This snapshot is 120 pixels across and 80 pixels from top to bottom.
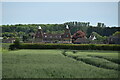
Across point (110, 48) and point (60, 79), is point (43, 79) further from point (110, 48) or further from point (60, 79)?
point (110, 48)

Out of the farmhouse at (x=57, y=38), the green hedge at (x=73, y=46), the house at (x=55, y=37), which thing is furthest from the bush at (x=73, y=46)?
the house at (x=55, y=37)

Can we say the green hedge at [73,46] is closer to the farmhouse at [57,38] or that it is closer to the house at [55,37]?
the farmhouse at [57,38]

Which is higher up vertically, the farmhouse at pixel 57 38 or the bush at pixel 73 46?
the farmhouse at pixel 57 38

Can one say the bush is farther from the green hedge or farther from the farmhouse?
the farmhouse

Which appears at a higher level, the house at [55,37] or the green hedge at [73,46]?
the house at [55,37]

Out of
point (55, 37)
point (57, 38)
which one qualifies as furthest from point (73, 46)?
point (57, 38)

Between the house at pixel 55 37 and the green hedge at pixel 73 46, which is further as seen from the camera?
the house at pixel 55 37

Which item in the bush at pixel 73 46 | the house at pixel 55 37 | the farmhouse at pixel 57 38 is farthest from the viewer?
the house at pixel 55 37

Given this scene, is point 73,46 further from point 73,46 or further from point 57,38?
point 57,38

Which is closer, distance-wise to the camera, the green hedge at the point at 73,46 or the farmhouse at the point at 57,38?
the green hedge at the point at 73,46

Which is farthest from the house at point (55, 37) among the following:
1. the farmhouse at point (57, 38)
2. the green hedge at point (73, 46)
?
the green hedge at point (73, 46)

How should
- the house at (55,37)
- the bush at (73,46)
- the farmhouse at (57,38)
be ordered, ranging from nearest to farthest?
the bush at (73,46), the farmhouse at (57,38), the house at (55,37)

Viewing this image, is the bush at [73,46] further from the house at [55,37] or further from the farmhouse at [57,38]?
the house at [55,37]

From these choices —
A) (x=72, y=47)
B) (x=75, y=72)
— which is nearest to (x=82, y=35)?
(x=72, y=47)
